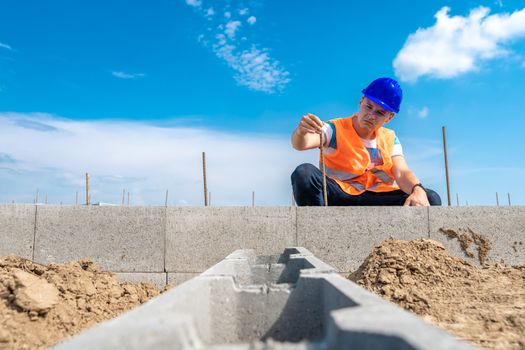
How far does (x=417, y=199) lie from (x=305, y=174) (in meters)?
1.35

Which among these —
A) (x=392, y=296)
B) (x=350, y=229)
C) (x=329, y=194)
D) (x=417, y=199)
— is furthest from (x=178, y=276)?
(x=417, y=199)

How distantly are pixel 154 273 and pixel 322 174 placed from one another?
232 centimetres

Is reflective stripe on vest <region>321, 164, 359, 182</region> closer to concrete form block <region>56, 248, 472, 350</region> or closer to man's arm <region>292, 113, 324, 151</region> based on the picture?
man's arm <region>292, 113, 324, 151</region>

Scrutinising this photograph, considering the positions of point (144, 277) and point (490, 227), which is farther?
point (490, 227)

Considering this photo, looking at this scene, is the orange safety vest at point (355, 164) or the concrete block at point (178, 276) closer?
the concrete block at point (178, 276)

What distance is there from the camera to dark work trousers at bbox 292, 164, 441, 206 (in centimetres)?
519

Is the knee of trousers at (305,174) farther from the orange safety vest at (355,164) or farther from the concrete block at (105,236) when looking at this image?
the concrete block at (105,236)

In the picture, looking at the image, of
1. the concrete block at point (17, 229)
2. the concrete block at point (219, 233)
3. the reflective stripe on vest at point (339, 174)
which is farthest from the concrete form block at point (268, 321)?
the concrete block at point (17, 229)

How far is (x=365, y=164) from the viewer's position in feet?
17.6

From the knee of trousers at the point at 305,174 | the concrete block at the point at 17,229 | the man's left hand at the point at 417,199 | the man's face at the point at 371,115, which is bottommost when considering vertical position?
the concrete block at the point at 17,229

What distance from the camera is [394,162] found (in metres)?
5.53

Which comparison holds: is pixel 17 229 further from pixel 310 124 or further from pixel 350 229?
pixel 350 229

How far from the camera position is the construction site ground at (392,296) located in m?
2.55

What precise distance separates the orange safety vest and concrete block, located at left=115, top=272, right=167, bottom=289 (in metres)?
2.41
